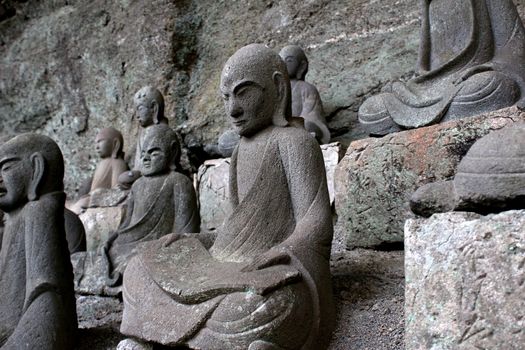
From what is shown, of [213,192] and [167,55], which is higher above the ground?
[167,55]

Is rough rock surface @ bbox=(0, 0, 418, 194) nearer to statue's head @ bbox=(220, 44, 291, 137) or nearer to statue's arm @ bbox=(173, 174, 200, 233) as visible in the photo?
statue's arm @ bbox=(173, 174, 200, 233)

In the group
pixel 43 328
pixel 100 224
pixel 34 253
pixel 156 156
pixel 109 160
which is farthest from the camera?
pixel 109 160

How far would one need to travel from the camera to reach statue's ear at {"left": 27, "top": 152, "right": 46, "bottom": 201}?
3.31 m

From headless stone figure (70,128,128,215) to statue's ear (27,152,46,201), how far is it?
4430mm

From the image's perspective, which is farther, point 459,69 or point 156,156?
point 156,156

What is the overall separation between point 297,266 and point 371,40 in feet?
17.1

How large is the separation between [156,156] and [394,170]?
2083 millimetres

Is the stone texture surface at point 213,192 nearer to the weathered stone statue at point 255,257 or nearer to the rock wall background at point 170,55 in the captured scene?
the rock wall background at point 170,55

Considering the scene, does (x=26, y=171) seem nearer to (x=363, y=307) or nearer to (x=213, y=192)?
(x=363, y=307)

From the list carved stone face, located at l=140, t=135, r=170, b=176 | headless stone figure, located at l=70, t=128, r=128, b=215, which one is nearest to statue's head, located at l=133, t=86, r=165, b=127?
headless stone figure, located at l=70, t=128, r=128, b=215

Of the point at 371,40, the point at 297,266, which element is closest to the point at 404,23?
the point at 371,40

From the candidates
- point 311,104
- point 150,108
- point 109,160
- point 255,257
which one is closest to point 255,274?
point 255,257

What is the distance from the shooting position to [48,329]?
10.0ft

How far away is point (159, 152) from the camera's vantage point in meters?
4.93
